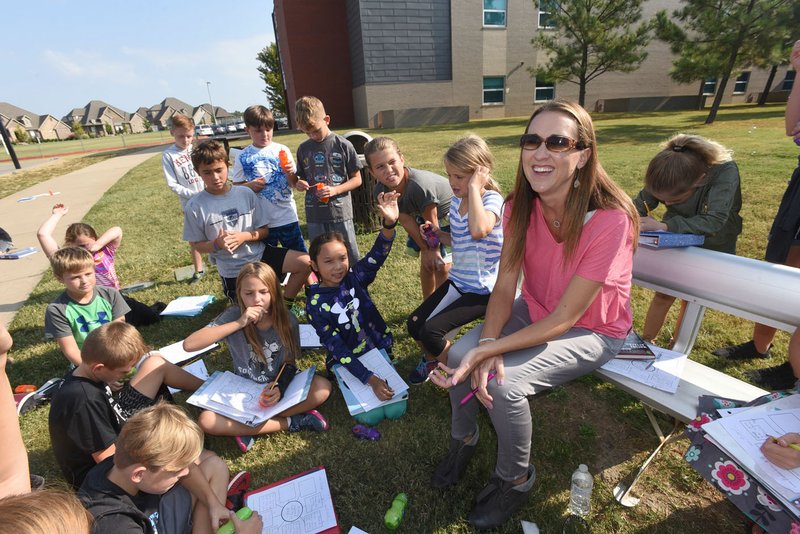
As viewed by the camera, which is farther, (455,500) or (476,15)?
(476,15)

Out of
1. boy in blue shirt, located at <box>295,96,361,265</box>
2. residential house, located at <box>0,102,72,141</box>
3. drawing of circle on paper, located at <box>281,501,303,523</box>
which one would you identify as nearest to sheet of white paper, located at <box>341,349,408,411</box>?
drawing of circle on paper, located at <box>281,501,303,523</box>

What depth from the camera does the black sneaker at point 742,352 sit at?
10.6ft

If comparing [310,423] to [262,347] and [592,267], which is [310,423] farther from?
[592,267]

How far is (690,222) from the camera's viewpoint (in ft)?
8.77

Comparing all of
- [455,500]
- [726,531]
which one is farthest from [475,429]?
[726,531]

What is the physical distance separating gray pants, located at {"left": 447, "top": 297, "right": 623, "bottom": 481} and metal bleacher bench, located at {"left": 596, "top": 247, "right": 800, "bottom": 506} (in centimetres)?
25

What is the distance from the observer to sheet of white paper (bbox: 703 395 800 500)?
1.54 m

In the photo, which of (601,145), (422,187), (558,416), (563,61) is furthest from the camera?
(563,61)

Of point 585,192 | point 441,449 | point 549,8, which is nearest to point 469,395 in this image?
point 441,449

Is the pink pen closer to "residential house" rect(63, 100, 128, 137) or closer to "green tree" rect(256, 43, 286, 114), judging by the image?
"green tree" rect(256, 43, 286, 114)

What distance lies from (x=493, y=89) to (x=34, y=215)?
A: 26012 mm

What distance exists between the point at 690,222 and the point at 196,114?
4755 inches

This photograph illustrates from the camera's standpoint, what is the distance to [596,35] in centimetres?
2214

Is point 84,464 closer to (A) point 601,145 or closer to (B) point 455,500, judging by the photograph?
(B) point 455,500
